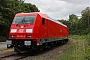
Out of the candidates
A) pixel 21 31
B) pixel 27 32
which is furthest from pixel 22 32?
pixel 27 32

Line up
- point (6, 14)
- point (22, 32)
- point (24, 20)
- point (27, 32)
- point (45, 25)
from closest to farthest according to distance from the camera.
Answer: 1. point (27, 32)
2. point (22, 32)
3. point (24, 20)
4. point (45, 25)
5. point (6, 14)

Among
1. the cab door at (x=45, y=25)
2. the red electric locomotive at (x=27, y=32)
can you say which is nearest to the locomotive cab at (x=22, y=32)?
the red electric locomotive at (x=27, y=32)

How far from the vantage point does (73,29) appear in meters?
96.6

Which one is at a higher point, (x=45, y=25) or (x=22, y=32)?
(x=45, y=25)

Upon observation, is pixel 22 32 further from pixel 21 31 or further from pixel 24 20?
pixel 24 20

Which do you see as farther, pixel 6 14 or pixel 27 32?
pixel 6 14

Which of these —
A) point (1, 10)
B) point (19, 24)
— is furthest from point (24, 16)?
point (1, 10)

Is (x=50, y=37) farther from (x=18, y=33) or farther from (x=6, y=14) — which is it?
(x=6, y=14)

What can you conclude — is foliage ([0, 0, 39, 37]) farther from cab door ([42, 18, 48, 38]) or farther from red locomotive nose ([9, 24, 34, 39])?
red locomotive nose ([9, 24, 34, 39])

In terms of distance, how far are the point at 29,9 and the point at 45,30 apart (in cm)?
4837

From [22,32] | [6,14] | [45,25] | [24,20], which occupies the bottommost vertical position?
[22,32]

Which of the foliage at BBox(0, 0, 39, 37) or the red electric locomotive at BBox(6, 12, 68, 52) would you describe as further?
the foliage at BBox(0, 0, 39, 37)

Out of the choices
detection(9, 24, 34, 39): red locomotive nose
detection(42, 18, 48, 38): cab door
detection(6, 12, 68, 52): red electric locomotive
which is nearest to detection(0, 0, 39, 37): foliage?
detection(42, 18, 48, 38): cab door

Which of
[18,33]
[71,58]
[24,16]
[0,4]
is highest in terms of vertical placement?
[0,4]
